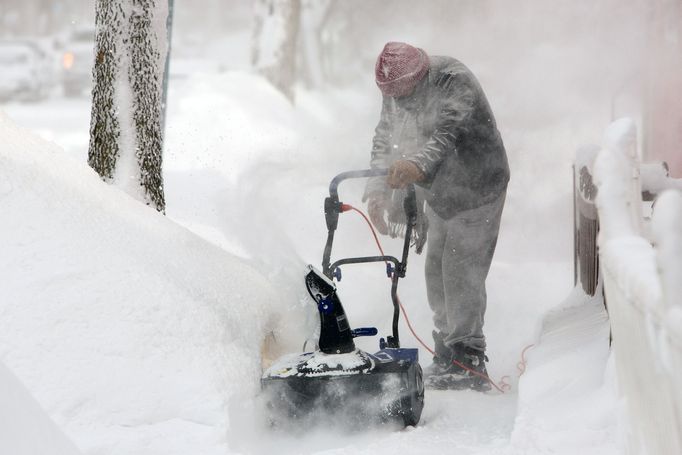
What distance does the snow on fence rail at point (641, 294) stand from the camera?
1723 mm

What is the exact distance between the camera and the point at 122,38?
587cm

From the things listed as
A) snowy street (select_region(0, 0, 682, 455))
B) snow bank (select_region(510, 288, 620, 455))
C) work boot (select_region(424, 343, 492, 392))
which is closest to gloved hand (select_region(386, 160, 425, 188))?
snowy street (select_region(0, 0, 682, 455))

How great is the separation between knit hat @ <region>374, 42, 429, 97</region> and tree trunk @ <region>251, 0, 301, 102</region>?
40.9 feet

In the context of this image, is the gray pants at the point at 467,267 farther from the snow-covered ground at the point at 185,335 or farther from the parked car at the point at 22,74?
the parked car at the point at 22,74

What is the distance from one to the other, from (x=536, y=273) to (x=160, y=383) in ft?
17.8

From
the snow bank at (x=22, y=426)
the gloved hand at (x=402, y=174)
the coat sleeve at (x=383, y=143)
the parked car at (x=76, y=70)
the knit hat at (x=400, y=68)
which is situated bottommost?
the snow bank at (x=22, y=426)

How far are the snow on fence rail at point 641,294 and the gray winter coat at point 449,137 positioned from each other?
8.48ft

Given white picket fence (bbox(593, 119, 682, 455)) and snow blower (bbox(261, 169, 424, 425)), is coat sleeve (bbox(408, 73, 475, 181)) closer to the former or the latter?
snow blower (bbox(261, 169, 424, 425))

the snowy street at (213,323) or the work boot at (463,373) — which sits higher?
the snowy street at (213,323)

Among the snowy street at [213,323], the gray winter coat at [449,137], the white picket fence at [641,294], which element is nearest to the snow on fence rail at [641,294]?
the white picket fence at [641,294]

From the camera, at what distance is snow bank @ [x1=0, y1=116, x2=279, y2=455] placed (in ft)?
11.8

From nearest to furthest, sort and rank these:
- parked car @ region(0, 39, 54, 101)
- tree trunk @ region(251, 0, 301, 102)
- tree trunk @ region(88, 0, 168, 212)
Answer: tree trunk @ region(88, 0, 168, 212) → tree trunk @ region(251, 0, 301, 102) → parked car @ region(0, 39, 54, 101)

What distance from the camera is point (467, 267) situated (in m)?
5.50

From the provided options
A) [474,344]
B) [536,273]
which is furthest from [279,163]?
[474,344]
